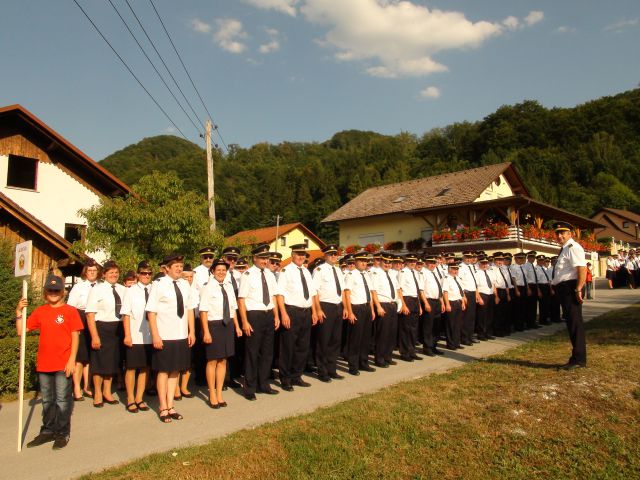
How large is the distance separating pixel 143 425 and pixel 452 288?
22.3 feet

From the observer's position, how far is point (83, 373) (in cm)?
739

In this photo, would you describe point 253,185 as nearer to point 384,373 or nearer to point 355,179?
point 355,179

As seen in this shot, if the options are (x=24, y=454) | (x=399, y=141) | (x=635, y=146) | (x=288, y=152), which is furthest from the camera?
(x=399, y=141)

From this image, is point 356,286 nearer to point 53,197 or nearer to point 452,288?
point 452,288

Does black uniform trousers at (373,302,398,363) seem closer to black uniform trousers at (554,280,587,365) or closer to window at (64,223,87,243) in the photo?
black uniform trousers at (554,280,587,365)

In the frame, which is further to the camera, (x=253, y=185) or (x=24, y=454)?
(x=253, y=185)

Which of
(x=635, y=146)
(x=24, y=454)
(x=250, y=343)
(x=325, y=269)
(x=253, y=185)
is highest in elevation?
(x=635, y=146)

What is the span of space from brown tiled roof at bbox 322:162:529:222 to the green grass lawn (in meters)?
25.6

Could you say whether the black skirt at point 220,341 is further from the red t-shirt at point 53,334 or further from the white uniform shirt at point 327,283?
the white uniform shirt at point 327,283

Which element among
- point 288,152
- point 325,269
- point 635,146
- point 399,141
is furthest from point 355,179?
point 325,269

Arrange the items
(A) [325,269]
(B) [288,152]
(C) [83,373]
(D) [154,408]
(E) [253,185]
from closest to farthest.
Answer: (D) [154,408], (C) [83,373], (A) [325,269], (E) [253,185], (B) [288,152]

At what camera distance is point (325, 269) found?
8.02m

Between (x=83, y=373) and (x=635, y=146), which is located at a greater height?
(x=635, y=146)

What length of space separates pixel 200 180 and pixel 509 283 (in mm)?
27410
